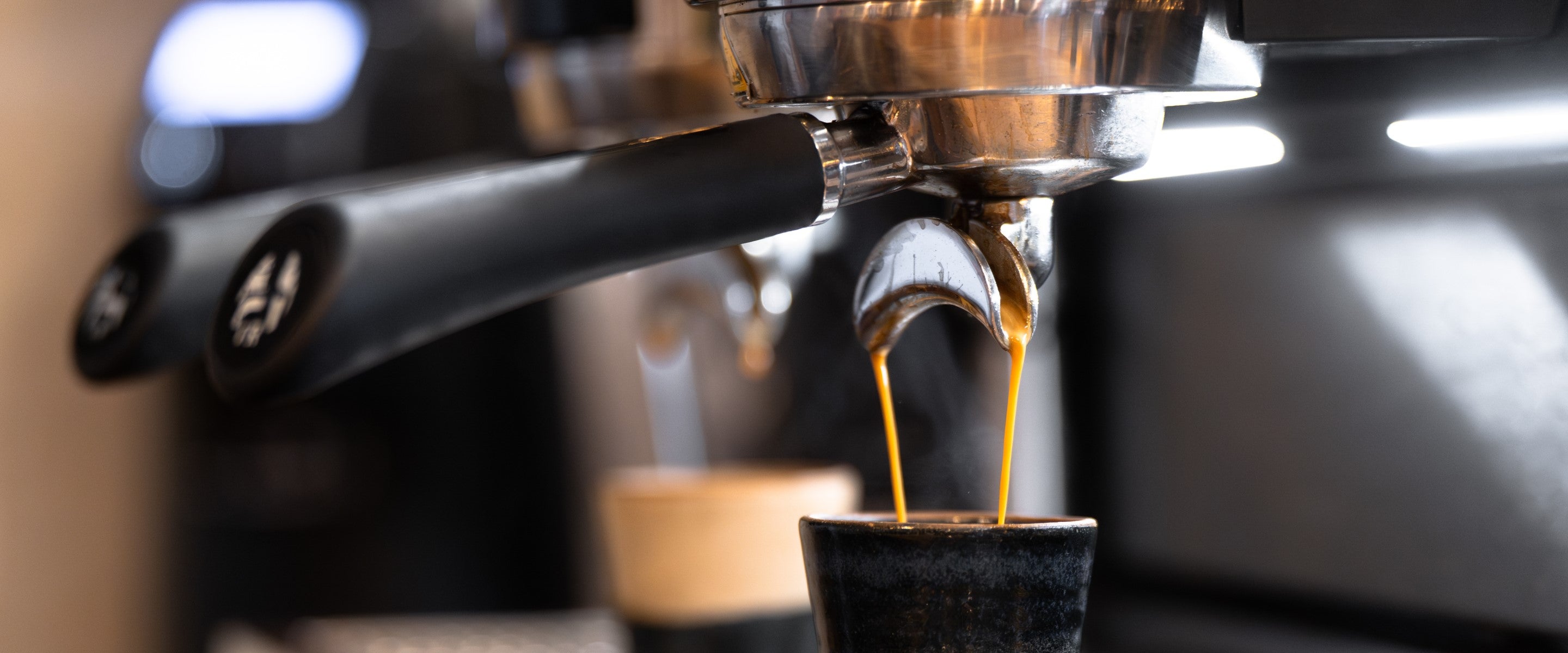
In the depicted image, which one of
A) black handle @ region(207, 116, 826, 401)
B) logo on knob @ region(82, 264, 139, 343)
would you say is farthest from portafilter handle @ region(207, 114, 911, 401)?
logo on knob @ region(82, 264, 139, 343)

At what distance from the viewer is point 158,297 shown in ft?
1.15

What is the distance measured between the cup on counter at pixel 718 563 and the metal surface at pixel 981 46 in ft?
1.18

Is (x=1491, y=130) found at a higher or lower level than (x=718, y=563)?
higher

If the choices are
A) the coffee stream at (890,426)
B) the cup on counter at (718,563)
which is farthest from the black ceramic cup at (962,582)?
the cup on counter at (718,563)

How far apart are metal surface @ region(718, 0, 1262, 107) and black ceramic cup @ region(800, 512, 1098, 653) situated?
85 millimetres

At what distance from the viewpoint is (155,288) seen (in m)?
0.35

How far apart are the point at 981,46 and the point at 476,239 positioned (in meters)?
0.10

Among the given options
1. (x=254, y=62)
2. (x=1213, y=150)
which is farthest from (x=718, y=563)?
(x=254, y=62)

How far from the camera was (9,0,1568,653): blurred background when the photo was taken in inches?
14.8

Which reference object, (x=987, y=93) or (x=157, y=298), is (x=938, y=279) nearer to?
(x=987, y=93)

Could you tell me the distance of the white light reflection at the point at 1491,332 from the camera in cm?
35

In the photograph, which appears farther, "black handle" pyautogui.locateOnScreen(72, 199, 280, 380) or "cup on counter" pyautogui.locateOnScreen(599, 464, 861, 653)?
"cup on counter" pyautogui.locateOnScreen(599, 464, 861, 653)

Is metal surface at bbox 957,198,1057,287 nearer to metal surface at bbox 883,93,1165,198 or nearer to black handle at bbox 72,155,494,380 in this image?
metal surface at bbox 883,93,1165,198

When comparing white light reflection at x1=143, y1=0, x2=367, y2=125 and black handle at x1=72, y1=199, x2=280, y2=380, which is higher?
white light reflection at x1=143, y1=0, x2=367, y2=125
